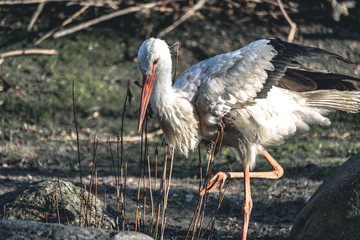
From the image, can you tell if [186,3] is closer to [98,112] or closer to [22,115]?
[98,112]

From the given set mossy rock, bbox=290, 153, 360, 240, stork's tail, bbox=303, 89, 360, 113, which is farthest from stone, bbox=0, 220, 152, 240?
stork's tail, bbox=303, 89, 360, 113

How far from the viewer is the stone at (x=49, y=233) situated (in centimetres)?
262

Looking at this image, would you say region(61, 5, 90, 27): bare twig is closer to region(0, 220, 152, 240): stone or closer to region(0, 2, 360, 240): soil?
region(0, 2, 360, 240): soil

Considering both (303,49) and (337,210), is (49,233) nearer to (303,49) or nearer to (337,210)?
(337,210)

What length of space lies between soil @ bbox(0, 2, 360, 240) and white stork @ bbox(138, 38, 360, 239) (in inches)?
19.2

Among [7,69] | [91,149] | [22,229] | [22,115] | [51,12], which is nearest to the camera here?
[22,229]

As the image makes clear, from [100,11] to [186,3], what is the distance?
65.3 inches

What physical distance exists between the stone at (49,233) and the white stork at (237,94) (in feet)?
5.06

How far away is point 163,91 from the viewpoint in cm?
419

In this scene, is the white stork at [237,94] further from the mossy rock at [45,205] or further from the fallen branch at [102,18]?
the fallen branch at [102,18]

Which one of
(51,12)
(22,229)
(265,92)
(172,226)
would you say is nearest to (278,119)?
(265,92)

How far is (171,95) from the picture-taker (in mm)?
4219

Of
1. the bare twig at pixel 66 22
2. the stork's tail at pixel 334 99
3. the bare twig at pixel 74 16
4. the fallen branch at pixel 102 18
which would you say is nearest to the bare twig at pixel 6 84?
the bare twig at pixel 66 22

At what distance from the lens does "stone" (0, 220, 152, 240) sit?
262 centimetres
